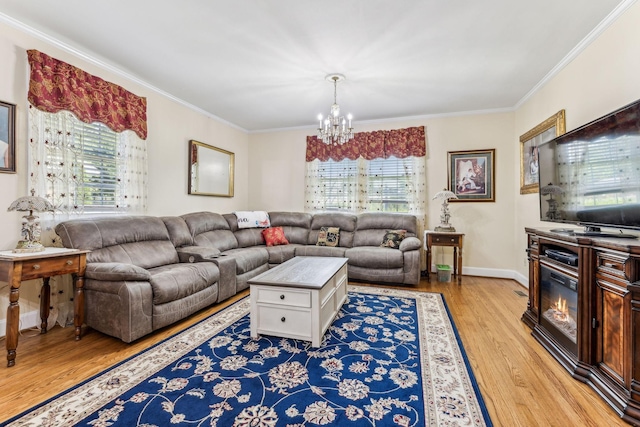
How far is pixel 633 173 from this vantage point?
65.6 inches

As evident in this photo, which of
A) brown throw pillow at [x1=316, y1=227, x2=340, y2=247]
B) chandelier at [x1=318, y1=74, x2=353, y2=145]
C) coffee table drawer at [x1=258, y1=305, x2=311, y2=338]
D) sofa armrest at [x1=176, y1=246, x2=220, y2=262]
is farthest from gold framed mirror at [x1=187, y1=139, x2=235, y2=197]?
coffee table drawer at [x1=258, y1=305, x2=311, y2=338]

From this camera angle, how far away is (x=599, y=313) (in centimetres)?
175

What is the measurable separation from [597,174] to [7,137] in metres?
4.56

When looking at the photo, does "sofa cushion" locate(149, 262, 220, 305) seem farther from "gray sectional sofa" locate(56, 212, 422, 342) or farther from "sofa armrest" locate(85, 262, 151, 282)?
"sofa armrest" locate(85, 262, 151, 282)

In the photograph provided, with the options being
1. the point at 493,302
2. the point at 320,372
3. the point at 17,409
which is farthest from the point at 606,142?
the point at 17,409

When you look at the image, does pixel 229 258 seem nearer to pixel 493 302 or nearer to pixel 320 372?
pixel 320 372

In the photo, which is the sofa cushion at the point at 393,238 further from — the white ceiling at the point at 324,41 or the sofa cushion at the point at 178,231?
the sofa cushion at the point at 178,231

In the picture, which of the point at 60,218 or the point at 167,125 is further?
the point at 167,125

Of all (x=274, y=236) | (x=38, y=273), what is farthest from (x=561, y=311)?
(x=38, y=273)

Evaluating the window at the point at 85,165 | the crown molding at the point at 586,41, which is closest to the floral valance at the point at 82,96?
the window at the point at 85,165

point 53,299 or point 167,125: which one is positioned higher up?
point 167,125

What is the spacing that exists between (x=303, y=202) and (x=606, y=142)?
415 cm

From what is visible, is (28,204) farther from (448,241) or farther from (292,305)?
(448,241)

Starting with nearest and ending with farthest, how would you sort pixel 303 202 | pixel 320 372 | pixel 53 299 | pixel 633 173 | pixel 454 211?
pixel 633 173, pixel 320 372, pixel 53 299, pixel 454 211, pixel 303 202
